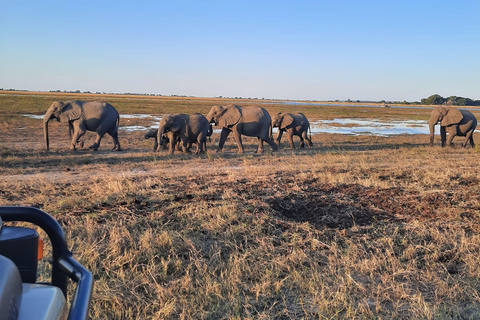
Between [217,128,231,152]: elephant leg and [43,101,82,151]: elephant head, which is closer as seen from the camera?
[43,101,82,151]: elephant head

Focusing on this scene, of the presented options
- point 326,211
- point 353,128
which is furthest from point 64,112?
point 353,128

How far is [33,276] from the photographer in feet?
5.43

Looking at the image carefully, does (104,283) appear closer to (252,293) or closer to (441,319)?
(252,293)

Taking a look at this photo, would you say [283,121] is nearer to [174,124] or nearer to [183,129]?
[183,129]

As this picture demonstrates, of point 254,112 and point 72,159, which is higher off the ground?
point 254,112

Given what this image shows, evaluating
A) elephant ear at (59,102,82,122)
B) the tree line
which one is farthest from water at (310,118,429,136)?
the tree line

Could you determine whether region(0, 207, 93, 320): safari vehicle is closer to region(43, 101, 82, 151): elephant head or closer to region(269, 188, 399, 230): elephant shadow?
region(269, 188, 399, 230): elephant shadow

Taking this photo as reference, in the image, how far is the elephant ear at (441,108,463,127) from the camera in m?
19.0

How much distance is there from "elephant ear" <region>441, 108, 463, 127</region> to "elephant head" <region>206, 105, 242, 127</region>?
10631 mm

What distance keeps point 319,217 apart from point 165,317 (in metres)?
3.25

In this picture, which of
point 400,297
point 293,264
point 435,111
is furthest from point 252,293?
point 435,111

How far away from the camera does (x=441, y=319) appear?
3121mm

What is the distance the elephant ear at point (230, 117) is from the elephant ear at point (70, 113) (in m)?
5.99

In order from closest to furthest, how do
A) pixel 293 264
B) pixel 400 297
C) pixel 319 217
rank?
pixel 400 297
pixel 293 264
pixel 319 217
